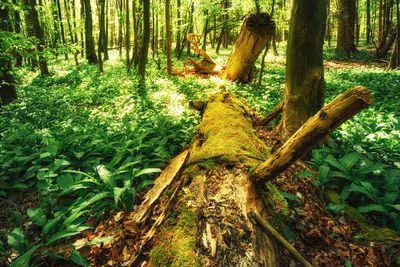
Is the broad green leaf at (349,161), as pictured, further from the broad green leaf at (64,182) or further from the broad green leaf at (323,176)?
the broad green leaf at (64,182)

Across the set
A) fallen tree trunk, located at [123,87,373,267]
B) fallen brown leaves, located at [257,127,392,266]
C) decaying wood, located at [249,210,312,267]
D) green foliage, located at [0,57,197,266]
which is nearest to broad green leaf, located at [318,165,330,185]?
fallen brown leaves, located at [257,127,392,266]

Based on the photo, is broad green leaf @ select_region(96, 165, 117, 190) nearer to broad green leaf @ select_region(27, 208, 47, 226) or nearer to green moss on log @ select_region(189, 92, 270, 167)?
broad green leaf @ select_region(27, 208, 47, 226)

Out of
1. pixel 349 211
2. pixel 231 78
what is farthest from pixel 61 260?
pixel 231 78

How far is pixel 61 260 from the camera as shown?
187 cm

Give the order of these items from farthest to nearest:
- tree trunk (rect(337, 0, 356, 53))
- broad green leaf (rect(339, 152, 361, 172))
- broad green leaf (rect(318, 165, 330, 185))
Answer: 1. tree trunk (rect(337, 0, 356, 53))
2. broad green leaf (rect(339, 152, 361, 172))
3. broad green leaf (rect(318, 165, 330, 185))

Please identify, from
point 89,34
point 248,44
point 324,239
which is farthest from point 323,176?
point 89,34

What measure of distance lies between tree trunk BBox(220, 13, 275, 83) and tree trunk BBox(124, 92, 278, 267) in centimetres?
694

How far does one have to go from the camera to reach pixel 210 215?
70.5 inches

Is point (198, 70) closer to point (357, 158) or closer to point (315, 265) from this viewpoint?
point (357, 158)

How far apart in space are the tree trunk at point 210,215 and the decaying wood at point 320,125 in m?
0.46

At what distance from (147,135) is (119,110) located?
2.49m

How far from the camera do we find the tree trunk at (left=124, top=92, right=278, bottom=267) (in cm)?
153

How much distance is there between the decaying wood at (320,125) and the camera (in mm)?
1398

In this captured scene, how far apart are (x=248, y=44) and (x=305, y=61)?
5354mm
